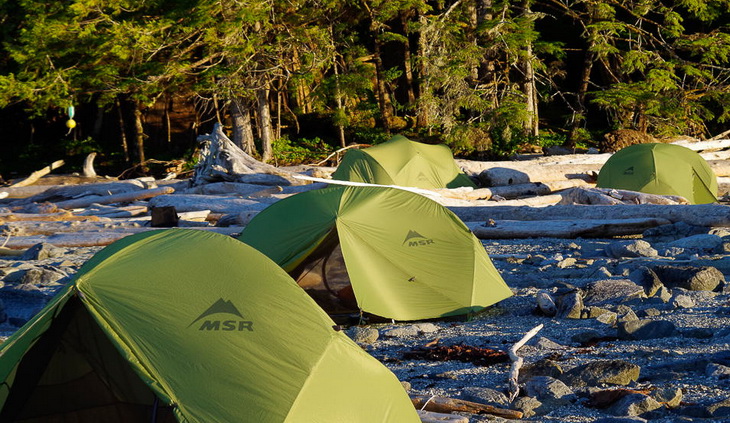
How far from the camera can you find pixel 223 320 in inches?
161

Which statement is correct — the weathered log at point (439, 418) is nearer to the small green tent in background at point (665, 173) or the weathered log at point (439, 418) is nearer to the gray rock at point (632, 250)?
the gray rock at point (632, 250)

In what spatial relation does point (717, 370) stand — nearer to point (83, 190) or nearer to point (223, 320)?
point (223, 320)

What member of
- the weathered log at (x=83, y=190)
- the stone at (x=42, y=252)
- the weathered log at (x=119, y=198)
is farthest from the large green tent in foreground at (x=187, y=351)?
the weathered log at (x=83, y=190)

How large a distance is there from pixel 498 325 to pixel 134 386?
11.7 feet

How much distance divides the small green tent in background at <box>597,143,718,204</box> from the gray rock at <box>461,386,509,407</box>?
10712mm

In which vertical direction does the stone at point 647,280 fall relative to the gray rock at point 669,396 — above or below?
below

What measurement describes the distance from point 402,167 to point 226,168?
374 centimetres

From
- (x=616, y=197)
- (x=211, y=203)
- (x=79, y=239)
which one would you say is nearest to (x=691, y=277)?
(x=616, y=197)

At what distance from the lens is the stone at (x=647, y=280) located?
7.67 metres

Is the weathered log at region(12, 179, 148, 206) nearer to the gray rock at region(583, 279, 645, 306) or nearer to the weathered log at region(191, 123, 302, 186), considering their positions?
the weathered log at region(191, 123, 302, 186)

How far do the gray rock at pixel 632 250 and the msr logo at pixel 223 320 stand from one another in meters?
6.58

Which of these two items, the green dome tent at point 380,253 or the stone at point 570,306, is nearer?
the stone at point 570,306

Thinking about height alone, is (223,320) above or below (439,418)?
above

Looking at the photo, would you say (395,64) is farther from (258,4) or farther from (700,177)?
(700,177)
